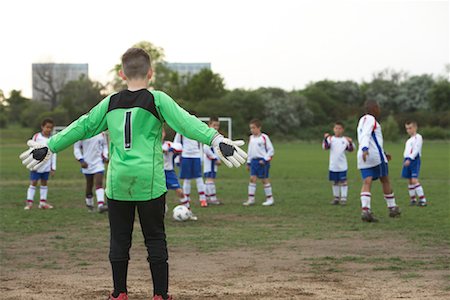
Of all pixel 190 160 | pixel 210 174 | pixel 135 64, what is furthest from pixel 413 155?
pixel 135 64

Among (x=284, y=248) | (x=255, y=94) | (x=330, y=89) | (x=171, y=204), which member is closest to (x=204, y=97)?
(x=255, y=94)

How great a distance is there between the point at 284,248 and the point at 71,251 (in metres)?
2.66

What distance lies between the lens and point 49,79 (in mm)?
96000

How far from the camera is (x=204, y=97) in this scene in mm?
83625

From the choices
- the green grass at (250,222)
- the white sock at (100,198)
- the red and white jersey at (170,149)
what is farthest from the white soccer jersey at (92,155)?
the red and white jersey at (170,149)

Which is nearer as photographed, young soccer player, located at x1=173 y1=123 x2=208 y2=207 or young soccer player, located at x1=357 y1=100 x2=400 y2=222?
young soccer player, located at x1=357 y1=100 x2=400 y2=222

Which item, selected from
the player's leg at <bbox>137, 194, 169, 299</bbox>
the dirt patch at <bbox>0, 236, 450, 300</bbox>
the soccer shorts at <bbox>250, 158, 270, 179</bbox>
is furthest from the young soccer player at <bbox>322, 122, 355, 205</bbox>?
the player's leg at <bbox>137, 194, 169, 299</bbox>

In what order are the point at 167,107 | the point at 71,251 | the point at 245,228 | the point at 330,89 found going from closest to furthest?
the point at 167,107 < the point at 71,251 < the point at 245,228 < the point at 330,89

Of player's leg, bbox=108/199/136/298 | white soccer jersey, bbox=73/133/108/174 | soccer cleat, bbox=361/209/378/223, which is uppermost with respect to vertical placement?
white soccer jersey, bbox=73/133/108/174

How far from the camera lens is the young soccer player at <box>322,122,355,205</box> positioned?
642 inches

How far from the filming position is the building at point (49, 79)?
9562 centimetres

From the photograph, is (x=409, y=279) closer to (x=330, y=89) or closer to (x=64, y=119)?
(x=64, y=119)

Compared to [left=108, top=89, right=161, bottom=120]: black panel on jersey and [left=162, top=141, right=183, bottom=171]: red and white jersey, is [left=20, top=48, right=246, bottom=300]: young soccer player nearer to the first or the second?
[left=108, top=89, right=161, bottom=120]: black panel on jersey

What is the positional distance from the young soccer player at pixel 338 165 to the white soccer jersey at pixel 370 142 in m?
3.91
